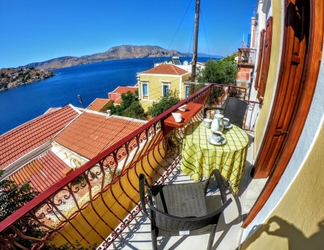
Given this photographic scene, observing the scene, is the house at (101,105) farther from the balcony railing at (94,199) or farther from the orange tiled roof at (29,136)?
the balcony railing at (94,199)

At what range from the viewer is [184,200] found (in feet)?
5.03

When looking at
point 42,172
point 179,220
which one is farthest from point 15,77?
point 179,220

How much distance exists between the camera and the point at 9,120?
3622 cm

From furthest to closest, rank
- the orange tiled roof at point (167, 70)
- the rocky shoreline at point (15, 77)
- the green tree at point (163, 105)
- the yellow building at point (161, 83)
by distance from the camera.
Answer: the rocky shoreline at point (15, 77) < the orange tiled roof at point (167, 70) < the yellow building at point (161, 83) < the green tree at point (163, 105)

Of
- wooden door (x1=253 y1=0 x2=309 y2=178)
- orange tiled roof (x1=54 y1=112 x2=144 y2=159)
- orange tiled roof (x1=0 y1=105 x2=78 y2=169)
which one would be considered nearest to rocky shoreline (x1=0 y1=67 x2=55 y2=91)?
orange tiled roof (x1=0 y1=105 x2=78 y2=169)

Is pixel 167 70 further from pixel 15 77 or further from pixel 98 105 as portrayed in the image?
pixel 15 77

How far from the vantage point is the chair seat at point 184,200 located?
4.79ft

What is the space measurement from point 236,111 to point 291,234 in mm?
2297

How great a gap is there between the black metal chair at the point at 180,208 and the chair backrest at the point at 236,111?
178 cm

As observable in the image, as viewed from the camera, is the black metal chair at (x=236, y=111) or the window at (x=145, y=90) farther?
the window at (x=145, y=90)

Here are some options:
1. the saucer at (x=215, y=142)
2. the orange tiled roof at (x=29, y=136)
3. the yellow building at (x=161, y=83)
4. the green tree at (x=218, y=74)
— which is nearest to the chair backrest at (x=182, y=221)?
the saucer at (x=215, y=142)

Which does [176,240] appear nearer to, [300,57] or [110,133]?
[300,57]

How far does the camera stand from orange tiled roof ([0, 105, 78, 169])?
9467 mm

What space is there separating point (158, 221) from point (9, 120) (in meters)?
47.3
